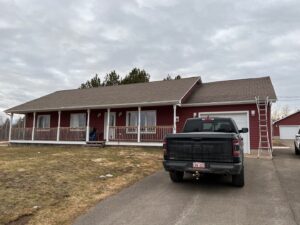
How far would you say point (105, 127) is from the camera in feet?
61.6

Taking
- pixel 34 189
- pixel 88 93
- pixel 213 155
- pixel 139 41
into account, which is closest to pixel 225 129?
pixel 213 155

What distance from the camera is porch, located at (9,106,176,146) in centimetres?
1664

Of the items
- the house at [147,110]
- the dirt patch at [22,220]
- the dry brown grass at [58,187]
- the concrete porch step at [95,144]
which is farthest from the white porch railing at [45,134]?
the dirt patch at [22,220]

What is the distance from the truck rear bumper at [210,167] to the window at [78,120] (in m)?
14.5

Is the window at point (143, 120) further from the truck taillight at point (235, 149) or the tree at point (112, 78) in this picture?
the tree at point (112, 78)

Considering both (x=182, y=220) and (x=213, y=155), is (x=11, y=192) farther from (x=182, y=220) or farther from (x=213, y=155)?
(x=213, y=155)

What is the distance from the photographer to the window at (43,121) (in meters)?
21.7

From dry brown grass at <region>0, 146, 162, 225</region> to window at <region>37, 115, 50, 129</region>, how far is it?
43.6ft

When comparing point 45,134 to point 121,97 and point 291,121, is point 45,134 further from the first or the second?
point 291,121

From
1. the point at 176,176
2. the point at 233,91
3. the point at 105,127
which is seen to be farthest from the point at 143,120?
the point at 176,176

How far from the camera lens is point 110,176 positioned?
773cm

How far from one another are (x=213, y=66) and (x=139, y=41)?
30.3ft

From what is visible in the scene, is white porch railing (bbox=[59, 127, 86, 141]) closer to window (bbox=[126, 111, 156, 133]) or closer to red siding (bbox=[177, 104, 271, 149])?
window (bbox=[126, 111, 156, 133])

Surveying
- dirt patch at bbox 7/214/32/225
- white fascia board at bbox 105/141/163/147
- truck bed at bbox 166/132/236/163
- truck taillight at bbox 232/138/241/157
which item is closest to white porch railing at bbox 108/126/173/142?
white fascia board at bbox 105/141/163/147
